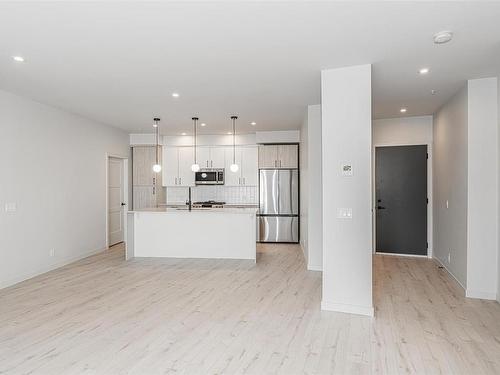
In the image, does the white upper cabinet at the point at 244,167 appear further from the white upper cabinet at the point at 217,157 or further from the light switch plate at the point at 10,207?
the light switch plate at the point at 10,207

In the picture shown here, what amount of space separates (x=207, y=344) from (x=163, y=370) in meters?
0.48

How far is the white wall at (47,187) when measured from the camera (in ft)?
15.0

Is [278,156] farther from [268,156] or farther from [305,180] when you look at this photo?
[305,180]

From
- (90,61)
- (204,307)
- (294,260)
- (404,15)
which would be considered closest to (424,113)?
(294,260)

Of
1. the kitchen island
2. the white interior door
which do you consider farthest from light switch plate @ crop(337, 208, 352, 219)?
the white interior door

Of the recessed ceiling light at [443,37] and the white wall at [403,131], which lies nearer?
the recessed ceiling light at [443,37]

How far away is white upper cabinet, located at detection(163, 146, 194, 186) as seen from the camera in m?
8.32

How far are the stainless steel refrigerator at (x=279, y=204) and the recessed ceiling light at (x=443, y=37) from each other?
16.1ft

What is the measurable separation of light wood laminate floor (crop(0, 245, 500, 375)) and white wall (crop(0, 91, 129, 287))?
0.48 m

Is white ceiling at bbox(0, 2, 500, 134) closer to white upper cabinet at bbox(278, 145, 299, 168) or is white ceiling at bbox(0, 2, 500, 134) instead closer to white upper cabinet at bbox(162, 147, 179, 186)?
white upper cabinet at bbox(278, 145, 299, 168)

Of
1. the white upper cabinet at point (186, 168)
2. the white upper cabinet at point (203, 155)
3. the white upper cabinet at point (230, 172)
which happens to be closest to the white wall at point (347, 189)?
the white upper cabinet at point (230, 172)

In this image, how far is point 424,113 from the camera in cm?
594

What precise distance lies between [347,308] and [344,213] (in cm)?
101

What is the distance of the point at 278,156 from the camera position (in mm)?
7785
